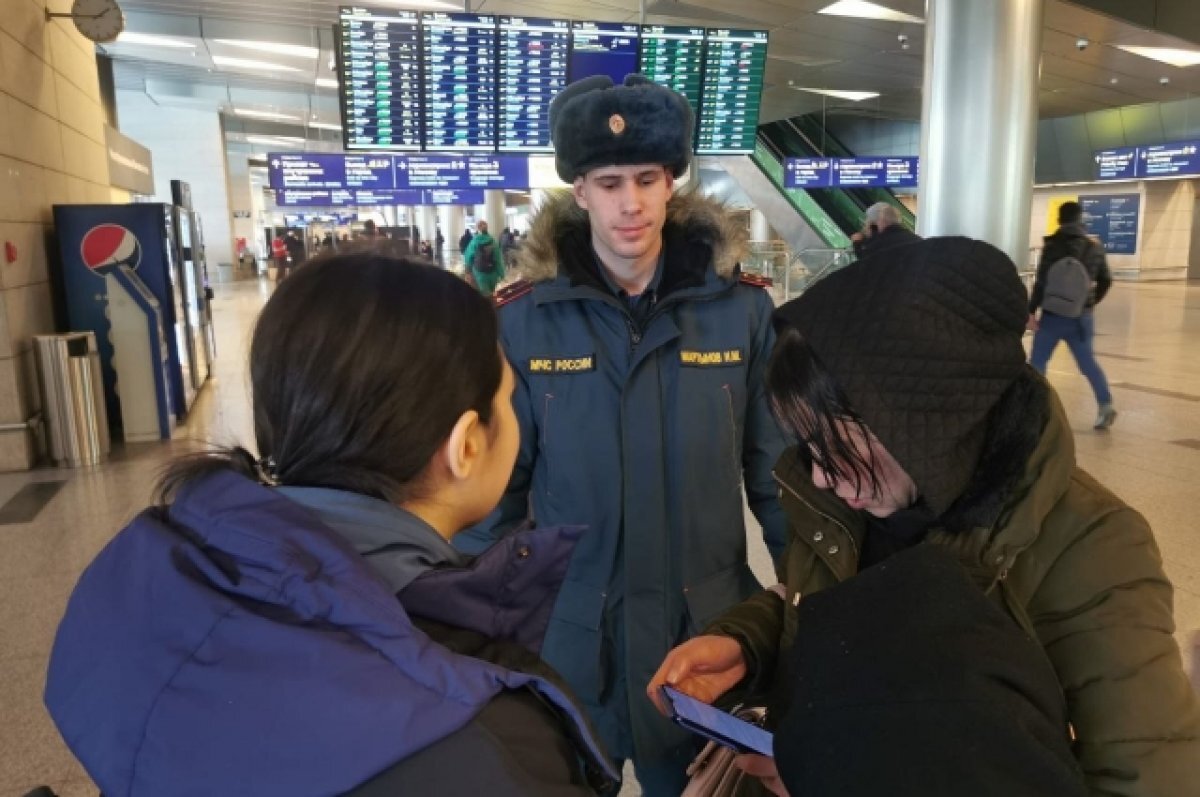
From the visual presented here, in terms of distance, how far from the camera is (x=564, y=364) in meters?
1.68

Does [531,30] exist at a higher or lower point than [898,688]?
higher

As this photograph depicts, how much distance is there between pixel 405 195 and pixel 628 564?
16.1m

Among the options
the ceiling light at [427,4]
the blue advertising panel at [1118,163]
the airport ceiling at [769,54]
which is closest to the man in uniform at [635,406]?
the airport ceiling at [769,54]

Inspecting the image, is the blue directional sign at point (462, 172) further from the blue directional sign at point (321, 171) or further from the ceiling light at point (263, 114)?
the ceiling light at point (263, 114)

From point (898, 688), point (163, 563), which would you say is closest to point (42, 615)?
point (163, 563)

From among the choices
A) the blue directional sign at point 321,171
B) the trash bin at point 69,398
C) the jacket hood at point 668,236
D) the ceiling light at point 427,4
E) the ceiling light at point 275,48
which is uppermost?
the ceiling light at point 275,48

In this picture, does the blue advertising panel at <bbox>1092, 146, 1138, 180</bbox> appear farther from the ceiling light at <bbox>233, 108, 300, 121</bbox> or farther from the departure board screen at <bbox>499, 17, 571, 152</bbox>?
the ceiling light at <bbox>233, 108, 300, 121</bbox>

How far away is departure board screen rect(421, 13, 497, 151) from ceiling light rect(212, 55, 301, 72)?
37.1ft

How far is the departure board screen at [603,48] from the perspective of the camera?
261 inches

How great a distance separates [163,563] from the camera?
72 cm

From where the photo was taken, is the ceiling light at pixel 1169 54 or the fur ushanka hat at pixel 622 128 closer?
the fur ushanka hat at pixel 622 128

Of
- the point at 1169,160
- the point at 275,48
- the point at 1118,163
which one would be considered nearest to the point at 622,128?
the point at 275,48

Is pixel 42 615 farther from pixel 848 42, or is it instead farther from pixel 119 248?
pixel 848 42

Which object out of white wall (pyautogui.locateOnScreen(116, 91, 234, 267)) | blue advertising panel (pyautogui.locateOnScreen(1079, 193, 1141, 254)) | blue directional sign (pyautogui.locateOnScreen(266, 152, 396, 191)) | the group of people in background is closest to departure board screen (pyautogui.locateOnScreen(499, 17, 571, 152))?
the group of people in background
